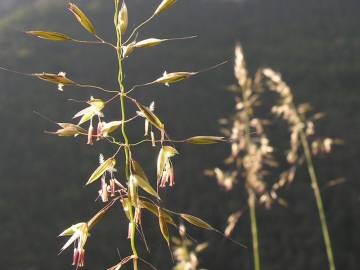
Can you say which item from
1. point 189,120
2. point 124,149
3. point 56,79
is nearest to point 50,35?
point 56,79

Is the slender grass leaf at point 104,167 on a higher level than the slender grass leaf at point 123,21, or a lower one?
lower

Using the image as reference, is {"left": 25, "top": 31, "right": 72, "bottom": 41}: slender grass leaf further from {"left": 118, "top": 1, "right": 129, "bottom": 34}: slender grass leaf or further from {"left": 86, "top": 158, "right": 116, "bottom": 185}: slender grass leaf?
{"left": 86, "top": 158, "right": 116, "bottom": 185}: slender grass leaf

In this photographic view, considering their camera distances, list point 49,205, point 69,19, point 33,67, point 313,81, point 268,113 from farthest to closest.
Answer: point 69,19 < point 33,67 < point 313,81 < point 268,113 < point 49,205

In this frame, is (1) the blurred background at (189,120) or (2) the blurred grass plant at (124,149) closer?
(2) the blurred grass plant at (124,149)

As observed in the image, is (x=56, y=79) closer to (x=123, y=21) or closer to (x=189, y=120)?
(x=123, y=21)

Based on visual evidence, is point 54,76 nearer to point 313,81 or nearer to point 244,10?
point 313,81

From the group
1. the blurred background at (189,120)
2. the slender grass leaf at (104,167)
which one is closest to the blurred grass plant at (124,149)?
the slender grass leaf at (104,167)

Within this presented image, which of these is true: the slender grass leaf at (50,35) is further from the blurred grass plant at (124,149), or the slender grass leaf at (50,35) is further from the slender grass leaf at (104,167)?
the slender grass leaf at (104,167)

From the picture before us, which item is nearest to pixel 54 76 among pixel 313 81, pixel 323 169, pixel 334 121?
pixel 323 169
